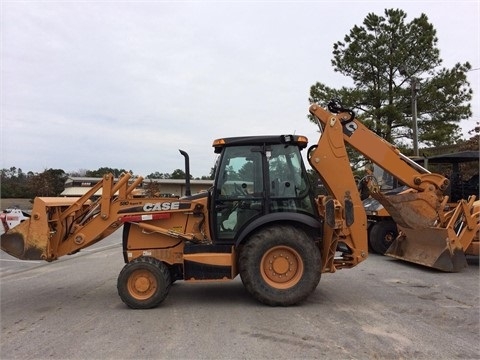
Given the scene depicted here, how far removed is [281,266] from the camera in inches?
263

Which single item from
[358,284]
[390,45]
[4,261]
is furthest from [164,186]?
[358,284]

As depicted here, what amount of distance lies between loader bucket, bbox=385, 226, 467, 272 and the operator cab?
148 inches

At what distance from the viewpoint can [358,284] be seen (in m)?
8.27

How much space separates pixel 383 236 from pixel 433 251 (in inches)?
122

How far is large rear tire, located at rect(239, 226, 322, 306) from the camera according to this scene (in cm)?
658

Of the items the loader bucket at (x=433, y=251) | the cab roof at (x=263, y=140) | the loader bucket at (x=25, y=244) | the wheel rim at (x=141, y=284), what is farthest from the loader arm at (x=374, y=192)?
the loader bucket at (x=25, y=244)

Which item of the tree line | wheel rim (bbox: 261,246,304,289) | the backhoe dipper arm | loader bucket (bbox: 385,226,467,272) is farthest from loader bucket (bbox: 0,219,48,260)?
the tree line

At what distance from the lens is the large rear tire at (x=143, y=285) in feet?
21.6

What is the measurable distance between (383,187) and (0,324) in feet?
36.6

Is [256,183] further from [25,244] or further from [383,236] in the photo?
[383,236]

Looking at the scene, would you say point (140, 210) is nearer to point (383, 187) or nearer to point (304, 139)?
point (304, 139)

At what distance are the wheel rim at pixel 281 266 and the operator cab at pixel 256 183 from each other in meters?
0.56

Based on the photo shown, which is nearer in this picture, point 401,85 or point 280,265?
point 280,265

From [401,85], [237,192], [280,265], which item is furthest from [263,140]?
[401,85]
